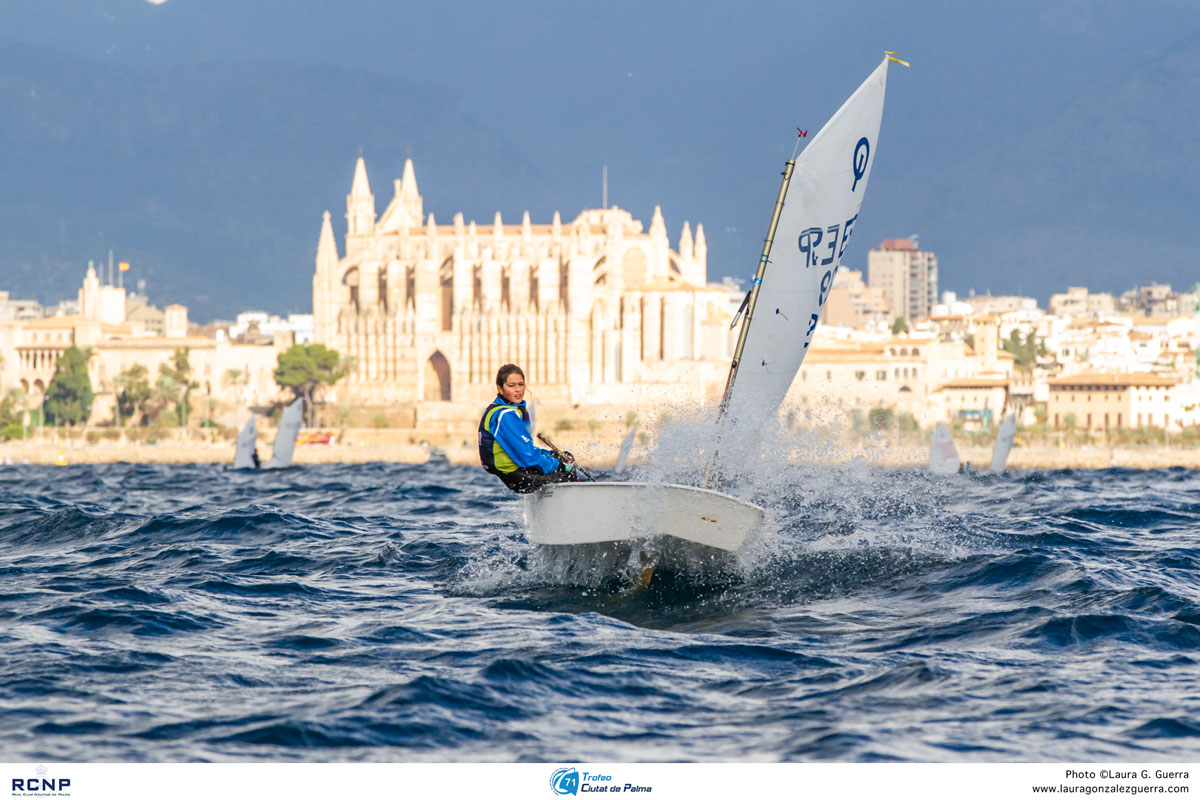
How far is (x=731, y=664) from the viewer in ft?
31.1

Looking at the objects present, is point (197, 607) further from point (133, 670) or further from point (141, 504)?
point (141, 504)

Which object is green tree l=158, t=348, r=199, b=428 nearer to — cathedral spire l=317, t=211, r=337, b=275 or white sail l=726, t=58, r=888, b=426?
cathedral spire l=317, t=211, r=337, b=275

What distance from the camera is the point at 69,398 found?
373ft

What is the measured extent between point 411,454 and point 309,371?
87.2 feet

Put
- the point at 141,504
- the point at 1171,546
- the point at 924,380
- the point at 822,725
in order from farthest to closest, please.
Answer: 1. the point at 924,380
2. the point at 141,504
3. the point at 1171,546
4. the point at 822,725

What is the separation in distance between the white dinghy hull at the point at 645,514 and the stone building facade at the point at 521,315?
4031 inches

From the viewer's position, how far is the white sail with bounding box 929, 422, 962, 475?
46.1 m

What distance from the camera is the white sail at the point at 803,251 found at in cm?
1382

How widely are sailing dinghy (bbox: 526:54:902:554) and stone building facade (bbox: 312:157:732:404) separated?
99746 mm

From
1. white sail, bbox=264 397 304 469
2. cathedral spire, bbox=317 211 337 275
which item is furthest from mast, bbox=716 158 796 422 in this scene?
cathedral spire, bbox=317 211 337 275

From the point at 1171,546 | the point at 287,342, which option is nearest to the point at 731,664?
the point at 1171,546
